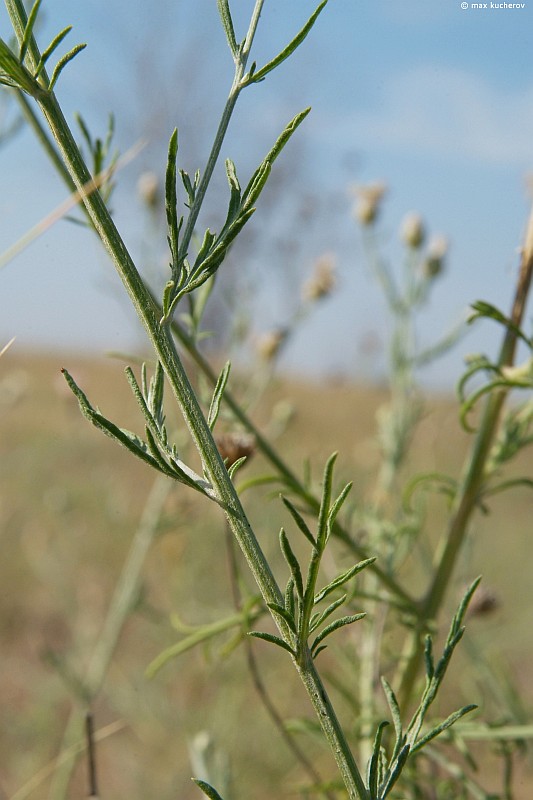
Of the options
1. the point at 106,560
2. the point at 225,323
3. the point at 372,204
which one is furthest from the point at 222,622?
the point at 225,323

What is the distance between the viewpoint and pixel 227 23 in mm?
397

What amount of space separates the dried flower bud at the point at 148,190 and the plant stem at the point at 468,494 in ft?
2.80

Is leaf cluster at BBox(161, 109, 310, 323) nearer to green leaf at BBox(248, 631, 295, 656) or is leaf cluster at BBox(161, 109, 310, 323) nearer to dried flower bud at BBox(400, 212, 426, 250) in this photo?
green leaf at BBox(248, 631, 295, 656)

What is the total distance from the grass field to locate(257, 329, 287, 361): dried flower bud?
7 cm

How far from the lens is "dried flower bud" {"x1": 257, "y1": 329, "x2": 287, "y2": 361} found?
59.9 inches

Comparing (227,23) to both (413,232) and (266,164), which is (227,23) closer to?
(266,164)

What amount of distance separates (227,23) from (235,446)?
0.40 m

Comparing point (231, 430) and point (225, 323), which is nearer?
point (231, 430)

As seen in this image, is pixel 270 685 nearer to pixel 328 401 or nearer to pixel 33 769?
pixel 33 769

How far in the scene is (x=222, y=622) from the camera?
640 mm

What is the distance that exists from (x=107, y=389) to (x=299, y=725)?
6896mm

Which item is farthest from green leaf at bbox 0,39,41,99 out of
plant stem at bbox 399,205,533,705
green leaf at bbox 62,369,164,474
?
plant stem at bbox 399,205,533,705

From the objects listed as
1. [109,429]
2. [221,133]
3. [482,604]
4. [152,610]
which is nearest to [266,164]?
[221,133]

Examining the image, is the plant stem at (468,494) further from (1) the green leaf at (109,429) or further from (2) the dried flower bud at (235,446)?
(1) the green leaf at (109,429)
